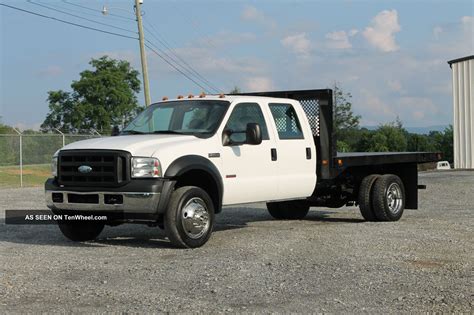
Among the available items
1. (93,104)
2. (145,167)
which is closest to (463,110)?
(145,167)

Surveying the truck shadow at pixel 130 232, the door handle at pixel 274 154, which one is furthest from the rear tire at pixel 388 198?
the door handle at pixel 274 154

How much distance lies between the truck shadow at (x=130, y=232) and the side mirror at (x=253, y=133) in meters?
1.83

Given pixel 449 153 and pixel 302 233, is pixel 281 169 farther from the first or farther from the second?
pixel 449 153

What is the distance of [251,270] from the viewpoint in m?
7.29

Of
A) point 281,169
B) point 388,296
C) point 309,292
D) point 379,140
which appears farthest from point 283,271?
point 379,140

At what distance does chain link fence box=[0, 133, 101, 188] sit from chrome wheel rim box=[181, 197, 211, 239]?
2057cm

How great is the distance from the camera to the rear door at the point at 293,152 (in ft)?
34.1

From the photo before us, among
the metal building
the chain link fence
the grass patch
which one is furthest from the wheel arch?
the metal building

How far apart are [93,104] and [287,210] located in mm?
68525

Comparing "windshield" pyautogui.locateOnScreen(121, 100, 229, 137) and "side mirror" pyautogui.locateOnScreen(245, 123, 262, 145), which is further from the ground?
"windshield" pyautogui.locateOnScreen(121, 100, 229, 137)

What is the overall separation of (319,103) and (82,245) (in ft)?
14.4

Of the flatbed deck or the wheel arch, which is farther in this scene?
the flatbed deck

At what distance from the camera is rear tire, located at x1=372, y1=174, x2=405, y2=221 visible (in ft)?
38.8

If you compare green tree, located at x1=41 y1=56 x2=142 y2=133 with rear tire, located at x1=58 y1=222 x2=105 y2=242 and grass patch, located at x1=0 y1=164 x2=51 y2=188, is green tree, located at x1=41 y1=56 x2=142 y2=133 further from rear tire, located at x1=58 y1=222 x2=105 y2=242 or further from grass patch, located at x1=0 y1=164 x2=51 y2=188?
rear tire, located at x1=58 y1=222 x2=105 y2=242
